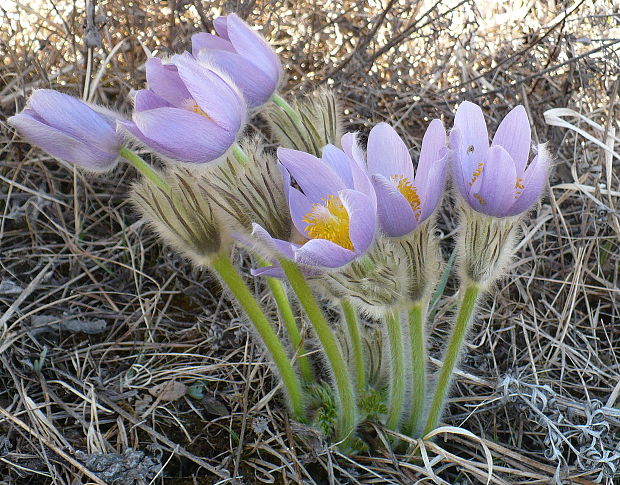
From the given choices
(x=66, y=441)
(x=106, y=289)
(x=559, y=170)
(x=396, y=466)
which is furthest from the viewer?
(x=559, y=170)

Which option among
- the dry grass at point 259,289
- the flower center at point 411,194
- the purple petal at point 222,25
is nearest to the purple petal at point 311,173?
the flower center at point 411,194

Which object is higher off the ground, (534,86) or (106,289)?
(534,86)

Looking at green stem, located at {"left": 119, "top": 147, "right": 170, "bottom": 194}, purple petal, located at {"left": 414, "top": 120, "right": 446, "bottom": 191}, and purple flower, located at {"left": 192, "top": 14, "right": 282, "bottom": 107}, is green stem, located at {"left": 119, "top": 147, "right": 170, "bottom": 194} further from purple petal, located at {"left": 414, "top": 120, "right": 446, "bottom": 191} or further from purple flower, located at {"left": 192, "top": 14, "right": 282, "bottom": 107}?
purple petal, located at {"left": 414, "top": 120, "right": 446, "bottom": 191}

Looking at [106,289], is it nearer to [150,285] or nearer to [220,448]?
[150,285]

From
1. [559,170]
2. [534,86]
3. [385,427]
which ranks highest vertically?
[534,86]

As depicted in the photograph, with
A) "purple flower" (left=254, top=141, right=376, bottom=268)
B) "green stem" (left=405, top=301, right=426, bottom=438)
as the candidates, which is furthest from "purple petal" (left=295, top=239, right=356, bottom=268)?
"green stem" (left=405, top=301, right=426, bottom=438)

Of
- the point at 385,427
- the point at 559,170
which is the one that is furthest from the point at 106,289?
the point at 559,170

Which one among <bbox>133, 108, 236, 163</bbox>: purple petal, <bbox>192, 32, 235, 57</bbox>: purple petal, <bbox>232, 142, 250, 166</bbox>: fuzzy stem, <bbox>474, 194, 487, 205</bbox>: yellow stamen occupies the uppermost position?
<bbox>192, 32, 235, 57</bbox>: purple petal
